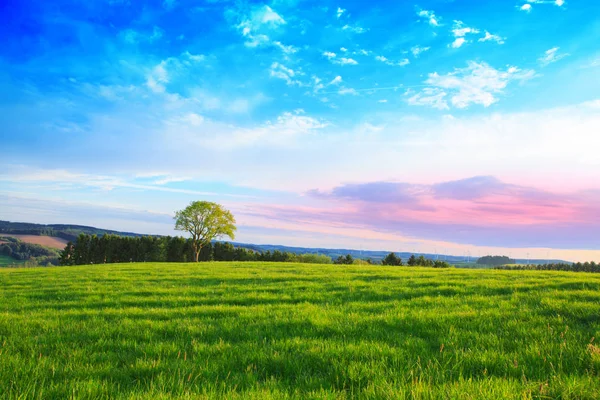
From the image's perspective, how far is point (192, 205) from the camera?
257ft

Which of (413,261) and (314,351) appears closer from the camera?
(314,351)

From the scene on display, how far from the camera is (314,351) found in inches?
232

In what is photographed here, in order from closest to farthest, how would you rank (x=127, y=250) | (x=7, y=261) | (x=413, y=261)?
1. (x=413, y=261)
2. (x=127, y=250)
3. (x=7, y=261)

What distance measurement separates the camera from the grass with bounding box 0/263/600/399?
14.6ft

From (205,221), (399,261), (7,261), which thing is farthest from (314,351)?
(7,261)

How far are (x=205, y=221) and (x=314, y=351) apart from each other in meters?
76.3

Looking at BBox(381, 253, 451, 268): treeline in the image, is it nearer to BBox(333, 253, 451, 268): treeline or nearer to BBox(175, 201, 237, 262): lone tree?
BBox(333, 253, 451, 268): treeline

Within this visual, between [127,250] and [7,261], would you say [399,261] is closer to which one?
[127,250]

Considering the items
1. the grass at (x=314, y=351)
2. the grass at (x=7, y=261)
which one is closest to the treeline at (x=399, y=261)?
the grass at (x=314, y=351)

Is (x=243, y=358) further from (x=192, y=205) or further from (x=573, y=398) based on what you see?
(x=192, y=205)

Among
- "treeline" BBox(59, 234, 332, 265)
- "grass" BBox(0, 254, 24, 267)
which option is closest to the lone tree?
"treeline" BBox(59, 234, 332, 265)

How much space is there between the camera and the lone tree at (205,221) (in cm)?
7800

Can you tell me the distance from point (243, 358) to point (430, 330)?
4.17 m

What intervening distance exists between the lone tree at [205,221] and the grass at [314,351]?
68939mm
